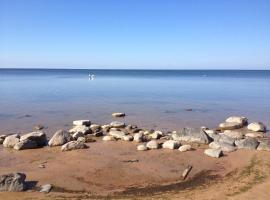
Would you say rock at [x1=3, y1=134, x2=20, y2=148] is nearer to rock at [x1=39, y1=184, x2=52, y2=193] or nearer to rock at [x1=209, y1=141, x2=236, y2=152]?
rock at [x1=39, y1=184, x2=52, y2=193]

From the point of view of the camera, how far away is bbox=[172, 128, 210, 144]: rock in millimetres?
19688

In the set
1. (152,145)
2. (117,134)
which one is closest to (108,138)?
(117,134)

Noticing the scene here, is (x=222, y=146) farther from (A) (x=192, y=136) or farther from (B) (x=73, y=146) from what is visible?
(B) (x=73, y=146)

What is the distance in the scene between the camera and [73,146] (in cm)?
1823

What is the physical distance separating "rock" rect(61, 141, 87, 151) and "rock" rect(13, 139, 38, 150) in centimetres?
183

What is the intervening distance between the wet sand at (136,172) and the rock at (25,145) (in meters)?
0.46

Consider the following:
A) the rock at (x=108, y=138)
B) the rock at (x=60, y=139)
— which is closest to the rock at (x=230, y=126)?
the rock at (x=108, y=138)

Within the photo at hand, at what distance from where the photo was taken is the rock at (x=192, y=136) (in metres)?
19.7

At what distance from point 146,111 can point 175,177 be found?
1927 cm

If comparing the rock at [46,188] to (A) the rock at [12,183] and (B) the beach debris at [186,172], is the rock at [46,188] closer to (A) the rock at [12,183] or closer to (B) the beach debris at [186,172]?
(A) the rock at [12,183]

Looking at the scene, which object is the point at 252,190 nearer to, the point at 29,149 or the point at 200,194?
the point at 200,194

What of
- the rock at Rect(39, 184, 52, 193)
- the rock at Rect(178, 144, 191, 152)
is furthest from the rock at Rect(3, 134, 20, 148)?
the rock at Rect(178, 144, 191, 152)

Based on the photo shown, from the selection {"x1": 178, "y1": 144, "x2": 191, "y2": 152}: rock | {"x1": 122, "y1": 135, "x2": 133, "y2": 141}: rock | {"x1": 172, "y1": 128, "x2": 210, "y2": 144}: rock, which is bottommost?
{"x1": 122, "y1": 135, "x2": 133, "y2": 141}: rock

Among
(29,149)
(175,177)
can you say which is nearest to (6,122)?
(29,149)
